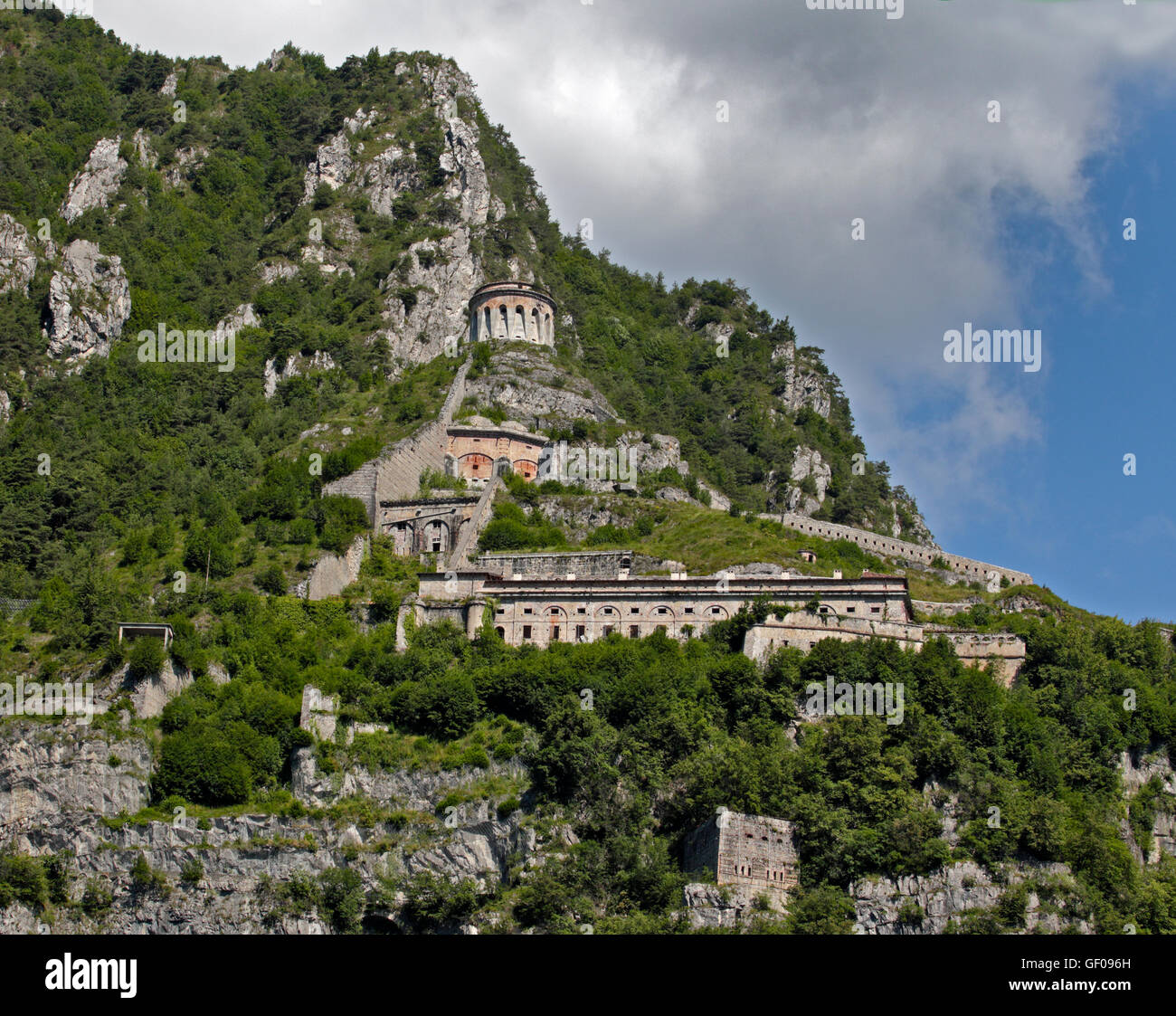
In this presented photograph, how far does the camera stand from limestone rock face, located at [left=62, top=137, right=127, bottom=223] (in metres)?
106

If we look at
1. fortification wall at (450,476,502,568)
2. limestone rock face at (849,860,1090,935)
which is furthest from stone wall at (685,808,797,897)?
fortification wall at (450,476,502,568)

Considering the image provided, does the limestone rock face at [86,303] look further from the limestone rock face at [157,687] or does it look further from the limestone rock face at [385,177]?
the limestone rock face at [157,687]

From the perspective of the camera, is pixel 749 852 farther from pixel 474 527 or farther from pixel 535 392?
pixel 535 392

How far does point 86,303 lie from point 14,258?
593 centimetres

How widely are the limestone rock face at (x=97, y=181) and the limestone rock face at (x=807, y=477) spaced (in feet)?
189

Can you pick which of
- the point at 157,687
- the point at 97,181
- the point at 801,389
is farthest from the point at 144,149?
the point at 157,687

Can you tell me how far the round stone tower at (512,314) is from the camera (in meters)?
97.9

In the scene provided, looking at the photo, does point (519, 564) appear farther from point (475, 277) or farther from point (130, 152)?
point (130, 152)

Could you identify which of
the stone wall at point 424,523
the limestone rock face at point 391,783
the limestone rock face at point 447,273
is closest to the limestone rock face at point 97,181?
the limestone rock face at point 447,273

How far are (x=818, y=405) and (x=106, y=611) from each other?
7442 centimetres

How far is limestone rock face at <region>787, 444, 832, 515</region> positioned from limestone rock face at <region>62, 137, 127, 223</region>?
57548mm

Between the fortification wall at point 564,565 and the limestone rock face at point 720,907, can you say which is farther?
the fortification wall at point 564,565

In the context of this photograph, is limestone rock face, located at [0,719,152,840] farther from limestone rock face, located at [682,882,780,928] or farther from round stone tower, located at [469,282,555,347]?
round stone tower, located at [469,282,555,347]
